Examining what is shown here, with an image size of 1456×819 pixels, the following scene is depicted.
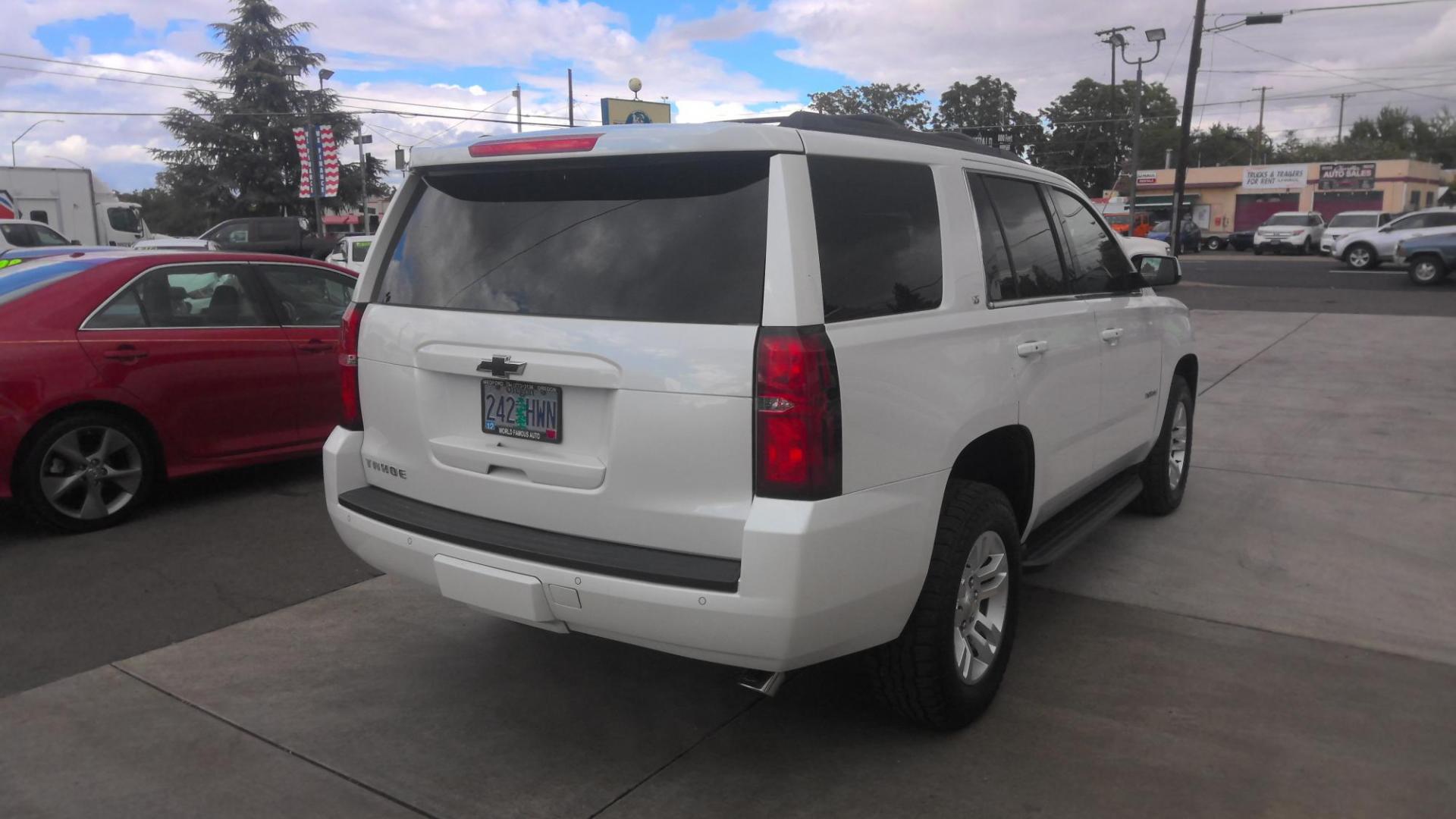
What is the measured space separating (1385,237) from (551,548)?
3168 centimetres

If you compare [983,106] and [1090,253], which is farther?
[983,106]

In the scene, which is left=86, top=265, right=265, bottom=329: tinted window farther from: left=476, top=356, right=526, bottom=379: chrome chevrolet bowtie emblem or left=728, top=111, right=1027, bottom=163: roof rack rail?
left=728, top=111, right=1027, bottom=163: roof rack rail

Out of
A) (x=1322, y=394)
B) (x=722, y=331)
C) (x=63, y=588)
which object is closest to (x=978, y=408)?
(x=722, y=331)

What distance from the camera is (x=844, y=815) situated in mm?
3037

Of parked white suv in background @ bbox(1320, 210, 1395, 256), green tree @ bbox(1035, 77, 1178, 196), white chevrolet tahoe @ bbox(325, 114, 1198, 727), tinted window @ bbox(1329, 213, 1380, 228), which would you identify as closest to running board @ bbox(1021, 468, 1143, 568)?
white chevrolet tahoe @ bbox(325, 114, 1198, 727)

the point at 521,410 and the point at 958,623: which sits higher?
the point at 521,410

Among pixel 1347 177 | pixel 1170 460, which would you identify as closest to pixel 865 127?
pixel 1170 460

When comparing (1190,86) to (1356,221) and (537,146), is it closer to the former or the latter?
(1356,221)

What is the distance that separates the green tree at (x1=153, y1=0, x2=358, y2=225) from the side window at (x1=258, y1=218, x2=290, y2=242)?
2277 centimetres

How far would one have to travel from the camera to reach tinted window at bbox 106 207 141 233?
1215 inches

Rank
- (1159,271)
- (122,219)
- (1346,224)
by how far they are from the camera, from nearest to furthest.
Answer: (1159,271) < (122,219) < (1346,224)

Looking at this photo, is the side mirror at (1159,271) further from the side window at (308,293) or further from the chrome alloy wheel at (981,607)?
the side window at (308,293)

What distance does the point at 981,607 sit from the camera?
12.0 ft

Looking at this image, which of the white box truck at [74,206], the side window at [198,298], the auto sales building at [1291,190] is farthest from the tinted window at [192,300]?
the auto sales building at [1291,190]
